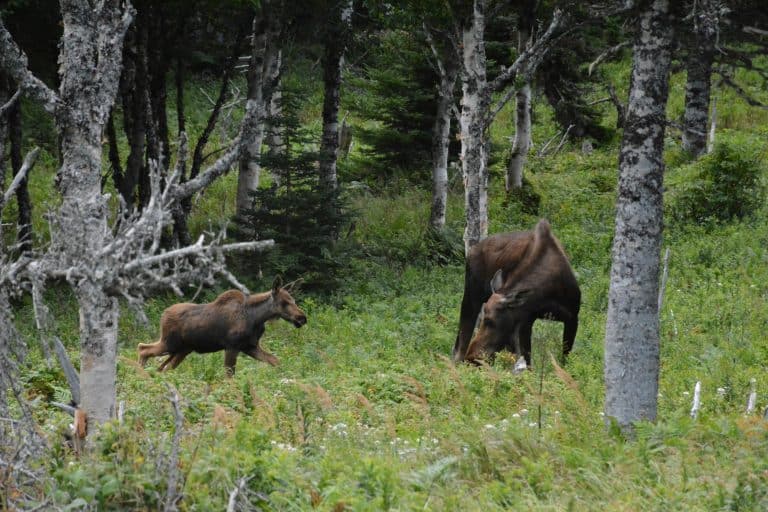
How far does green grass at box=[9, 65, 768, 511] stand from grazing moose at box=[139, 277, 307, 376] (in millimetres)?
333

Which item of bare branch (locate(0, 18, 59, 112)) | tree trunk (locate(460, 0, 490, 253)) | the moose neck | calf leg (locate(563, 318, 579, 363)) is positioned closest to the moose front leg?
the moose neck

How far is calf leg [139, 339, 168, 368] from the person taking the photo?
13.9 metres

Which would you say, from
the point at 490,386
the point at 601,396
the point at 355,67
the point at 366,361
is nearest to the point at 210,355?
the point at 366,361

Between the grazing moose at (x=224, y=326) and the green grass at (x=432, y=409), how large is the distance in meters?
0.33

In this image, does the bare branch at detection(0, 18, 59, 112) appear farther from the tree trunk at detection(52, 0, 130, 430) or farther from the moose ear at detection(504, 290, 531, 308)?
the moose ear at detection(504, 290, 531, 308)

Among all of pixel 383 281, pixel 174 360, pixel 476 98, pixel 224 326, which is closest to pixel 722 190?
pixel 383 281

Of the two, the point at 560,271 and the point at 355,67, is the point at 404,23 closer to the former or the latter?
the point at 560,271

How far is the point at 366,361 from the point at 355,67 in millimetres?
28942

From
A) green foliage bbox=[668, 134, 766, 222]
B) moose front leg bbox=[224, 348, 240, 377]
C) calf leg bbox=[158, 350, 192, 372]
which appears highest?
green foliage bbox=[668, 134, 766, 222]

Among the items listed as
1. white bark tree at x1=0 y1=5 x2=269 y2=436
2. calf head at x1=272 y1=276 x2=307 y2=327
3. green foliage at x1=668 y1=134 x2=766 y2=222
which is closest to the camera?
white bark tree at x1=0 y1=5 x2=269 y2=436

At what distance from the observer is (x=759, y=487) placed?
6.30 m

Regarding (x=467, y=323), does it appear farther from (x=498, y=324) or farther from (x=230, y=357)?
(x=230, y=357)

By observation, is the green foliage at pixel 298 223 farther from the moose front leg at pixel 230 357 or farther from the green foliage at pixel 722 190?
the green foliage at pixel 722 190

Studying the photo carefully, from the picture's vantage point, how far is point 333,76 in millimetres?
21844
